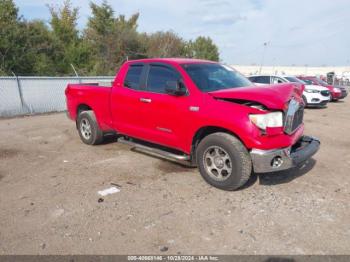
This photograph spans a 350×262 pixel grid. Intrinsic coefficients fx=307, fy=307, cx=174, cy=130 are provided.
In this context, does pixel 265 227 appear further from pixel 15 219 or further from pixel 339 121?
pixel 339 121

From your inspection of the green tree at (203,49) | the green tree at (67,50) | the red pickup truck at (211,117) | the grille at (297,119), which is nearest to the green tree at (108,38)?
the green tree at (67,50)

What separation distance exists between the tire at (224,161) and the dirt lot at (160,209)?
0.19 metres

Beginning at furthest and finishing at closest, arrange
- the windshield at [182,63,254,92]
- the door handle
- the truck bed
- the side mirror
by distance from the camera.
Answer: the truck bed < the door handle < the windshield at [182,63,254,92] < the side mirror

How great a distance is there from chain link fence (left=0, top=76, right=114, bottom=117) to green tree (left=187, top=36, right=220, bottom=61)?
1428 inches

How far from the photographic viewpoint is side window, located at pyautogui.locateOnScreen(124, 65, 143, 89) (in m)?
5.75

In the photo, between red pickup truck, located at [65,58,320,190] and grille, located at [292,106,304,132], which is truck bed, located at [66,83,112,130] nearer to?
red pickup truck, located at [65,58,320,190]

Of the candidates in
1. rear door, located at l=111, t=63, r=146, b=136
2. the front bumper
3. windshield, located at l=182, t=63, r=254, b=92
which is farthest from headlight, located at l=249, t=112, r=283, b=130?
rear door, located at l=111, t=63, r=146, b=136

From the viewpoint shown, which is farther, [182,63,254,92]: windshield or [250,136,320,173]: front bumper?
[182,63,254,92]: windshield

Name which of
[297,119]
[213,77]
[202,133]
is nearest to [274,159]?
[297,119]

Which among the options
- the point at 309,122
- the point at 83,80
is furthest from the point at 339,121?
the point at 83,80

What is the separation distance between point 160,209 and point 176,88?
190 cm

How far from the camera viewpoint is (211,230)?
351 cm

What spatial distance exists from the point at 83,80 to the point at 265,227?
512 inches

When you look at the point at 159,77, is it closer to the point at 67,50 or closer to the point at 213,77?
the point at 213,77
